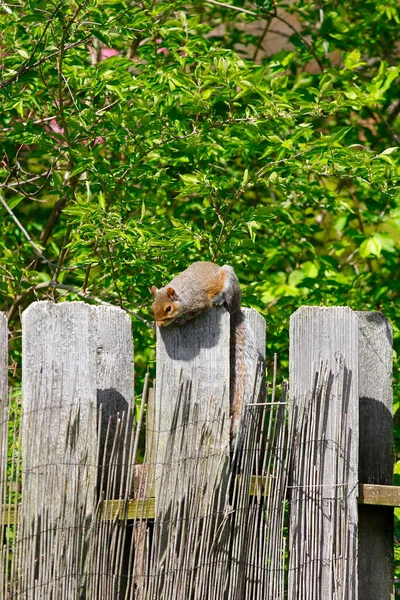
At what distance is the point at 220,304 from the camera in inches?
110

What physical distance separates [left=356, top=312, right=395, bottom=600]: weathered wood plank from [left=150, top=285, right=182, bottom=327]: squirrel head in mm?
554

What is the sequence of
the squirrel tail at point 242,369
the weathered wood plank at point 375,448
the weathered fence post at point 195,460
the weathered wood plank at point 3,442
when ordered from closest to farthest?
the weathered wood plank at point 3,442, the weathered fence post at point 195,460, the squirrel tail at point 242,369, the weathered wood plank at point 375,448

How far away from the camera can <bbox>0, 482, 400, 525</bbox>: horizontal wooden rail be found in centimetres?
213

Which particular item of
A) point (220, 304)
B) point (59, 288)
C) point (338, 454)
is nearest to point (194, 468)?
point (338, 454)

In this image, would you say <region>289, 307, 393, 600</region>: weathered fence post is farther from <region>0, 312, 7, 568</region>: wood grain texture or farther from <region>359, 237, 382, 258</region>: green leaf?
<region>359, 237, 382, 258</region>: green leaf

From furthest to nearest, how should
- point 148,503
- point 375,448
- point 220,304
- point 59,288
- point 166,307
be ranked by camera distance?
point 59,288
point 166,307
point 220,304
point 375,448
point 148,503

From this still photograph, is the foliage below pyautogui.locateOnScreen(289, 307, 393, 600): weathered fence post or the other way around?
the other way around

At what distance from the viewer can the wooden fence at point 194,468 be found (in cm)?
211

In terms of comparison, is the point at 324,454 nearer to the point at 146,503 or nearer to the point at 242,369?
the point at 242,369

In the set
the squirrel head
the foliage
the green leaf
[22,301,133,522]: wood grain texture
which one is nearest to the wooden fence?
[22,301,133,522]: wood grain texture

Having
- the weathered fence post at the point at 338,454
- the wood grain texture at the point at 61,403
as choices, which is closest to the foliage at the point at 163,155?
the weathered fence post at the point at 338,454

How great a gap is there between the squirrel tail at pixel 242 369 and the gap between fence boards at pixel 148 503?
174 mm

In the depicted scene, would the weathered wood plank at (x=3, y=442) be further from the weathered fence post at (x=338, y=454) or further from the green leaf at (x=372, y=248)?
the green leaf at (x=372, y=248)

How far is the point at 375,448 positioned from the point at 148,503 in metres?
0.76
